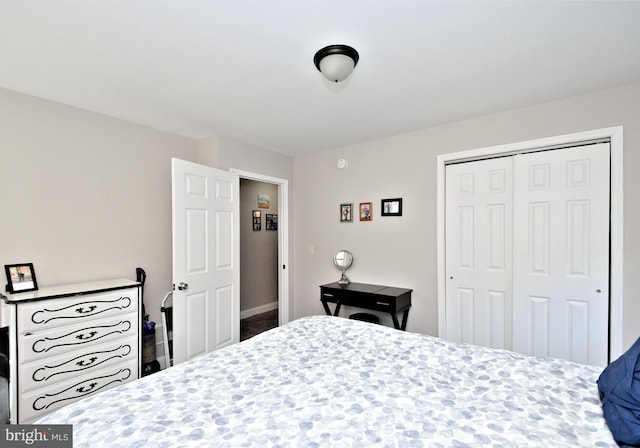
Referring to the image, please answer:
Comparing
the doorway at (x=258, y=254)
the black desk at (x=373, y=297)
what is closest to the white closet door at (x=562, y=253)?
the black desk at (x=373, y=297)

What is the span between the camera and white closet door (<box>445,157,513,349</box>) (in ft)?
9.20

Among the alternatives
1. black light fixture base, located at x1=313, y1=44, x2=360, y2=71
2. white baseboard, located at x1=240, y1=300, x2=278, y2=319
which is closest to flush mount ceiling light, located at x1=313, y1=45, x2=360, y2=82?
black light fixture base, located at x1=313, y1=44, x2=360, y2=71

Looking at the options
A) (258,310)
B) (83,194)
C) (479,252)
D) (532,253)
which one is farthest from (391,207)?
(83,194)

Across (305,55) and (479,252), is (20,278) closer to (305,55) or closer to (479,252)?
(305,55)

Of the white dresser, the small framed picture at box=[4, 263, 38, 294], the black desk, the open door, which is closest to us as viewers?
the white dresser

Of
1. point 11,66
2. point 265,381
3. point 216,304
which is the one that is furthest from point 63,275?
point 265,381

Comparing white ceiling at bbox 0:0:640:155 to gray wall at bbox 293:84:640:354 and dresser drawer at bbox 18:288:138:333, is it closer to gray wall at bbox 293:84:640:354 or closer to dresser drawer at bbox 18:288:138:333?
gray wall at bbox 293:84:640:354

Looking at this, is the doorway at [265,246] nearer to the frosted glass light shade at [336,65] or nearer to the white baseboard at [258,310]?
the white baseboard at [258,310]

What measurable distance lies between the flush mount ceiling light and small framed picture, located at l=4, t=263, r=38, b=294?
2.61m

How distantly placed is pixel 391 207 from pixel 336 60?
2006 millimetres

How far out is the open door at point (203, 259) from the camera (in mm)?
2738

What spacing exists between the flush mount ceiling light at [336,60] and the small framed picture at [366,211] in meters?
1.98

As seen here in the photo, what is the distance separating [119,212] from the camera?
2.84 meters

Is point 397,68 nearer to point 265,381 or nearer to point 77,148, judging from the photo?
point 265,381
